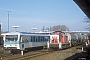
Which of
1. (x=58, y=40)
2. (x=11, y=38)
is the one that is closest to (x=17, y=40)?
(x=11, y=38)

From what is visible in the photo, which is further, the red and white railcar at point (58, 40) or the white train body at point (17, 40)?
the red and white railcar at point (58, 40)

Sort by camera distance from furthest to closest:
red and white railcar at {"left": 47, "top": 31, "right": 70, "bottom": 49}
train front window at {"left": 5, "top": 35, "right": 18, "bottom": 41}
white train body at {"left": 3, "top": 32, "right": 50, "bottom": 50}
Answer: red and white railcar at {"left": 47, "top": 31, "right": 70, "bottom": 49} → train front window at {"left": 5, "top": 35, "right": 18, "bottom": 41} → white train body at {"left": 3, "top": 32, "right": 50, "bottom": 50}

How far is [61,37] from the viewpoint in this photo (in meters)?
40.2

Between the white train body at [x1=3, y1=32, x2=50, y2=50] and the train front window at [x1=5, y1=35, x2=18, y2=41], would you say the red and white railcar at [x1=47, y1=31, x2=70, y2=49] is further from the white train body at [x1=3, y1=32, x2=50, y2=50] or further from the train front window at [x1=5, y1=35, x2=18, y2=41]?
the train front window at [x1=5, y1=35, x2=18, y2=41]

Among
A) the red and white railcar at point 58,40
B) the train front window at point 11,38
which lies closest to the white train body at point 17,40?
the train front window at point 11,38

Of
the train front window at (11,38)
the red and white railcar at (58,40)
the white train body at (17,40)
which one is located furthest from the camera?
the red and white railcar at (58,40)

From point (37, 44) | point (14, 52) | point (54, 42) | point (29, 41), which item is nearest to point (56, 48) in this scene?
point (54, 42)

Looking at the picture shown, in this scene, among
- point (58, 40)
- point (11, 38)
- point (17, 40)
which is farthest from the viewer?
point (58, 40)

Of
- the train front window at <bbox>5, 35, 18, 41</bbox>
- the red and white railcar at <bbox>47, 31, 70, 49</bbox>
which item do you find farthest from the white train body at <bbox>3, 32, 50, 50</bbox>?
the red and white railcar at <bbox>47, 31, 70, 49</bbox>

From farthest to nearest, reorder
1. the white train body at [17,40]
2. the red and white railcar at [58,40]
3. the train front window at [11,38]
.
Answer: the red and white railcar at [58,40] < the train front window at [11,38] < the white train body at [17,40]

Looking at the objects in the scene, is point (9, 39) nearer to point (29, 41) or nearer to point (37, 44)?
point (29, 41)

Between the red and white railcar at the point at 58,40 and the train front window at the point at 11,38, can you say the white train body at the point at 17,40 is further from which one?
the red and white railcar at the point at 58,40

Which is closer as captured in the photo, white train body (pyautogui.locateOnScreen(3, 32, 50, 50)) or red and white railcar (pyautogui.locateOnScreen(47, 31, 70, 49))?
white train body (pyautogui.locateOnScreen(3, 32, 50, 50))

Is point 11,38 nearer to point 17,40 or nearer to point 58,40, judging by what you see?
point 17,40
